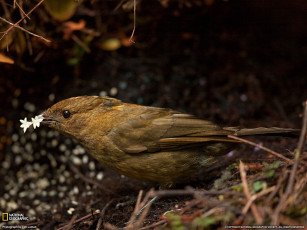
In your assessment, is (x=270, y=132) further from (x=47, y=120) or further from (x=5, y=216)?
(x=5, y=216)

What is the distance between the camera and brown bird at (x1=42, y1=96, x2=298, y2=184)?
4137mm

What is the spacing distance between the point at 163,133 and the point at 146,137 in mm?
181

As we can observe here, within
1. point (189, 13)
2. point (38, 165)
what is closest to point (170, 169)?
point (38, 165)

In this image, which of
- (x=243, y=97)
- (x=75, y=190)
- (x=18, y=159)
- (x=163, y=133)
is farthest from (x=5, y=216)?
(x=243, y=97)

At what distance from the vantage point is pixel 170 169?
164 inches

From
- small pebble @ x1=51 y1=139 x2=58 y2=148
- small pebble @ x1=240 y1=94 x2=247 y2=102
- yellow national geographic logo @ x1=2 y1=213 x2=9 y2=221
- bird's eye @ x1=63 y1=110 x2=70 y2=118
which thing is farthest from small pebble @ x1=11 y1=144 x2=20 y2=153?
small pebble @ x1=240 y1=94 x2=247 y2=102

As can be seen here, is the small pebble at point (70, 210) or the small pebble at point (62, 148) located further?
the small pebble at point (62, 148)

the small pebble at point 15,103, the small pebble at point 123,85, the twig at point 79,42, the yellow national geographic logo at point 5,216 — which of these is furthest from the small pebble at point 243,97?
the yellow national geographic logo at point 5,216

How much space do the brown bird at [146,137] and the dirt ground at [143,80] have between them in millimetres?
413

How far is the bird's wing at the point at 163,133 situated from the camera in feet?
13.6

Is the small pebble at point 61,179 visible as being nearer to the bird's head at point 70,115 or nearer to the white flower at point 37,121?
the bird's head at point 70,115

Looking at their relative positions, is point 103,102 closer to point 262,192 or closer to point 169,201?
point 169,201

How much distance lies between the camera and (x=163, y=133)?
13.8ft

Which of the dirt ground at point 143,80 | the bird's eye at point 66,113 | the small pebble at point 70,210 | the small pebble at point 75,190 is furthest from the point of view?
the small pebble at point 75,190
